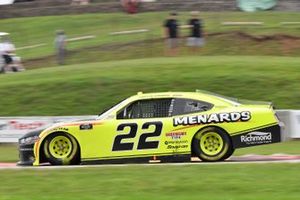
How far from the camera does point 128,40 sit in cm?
3688

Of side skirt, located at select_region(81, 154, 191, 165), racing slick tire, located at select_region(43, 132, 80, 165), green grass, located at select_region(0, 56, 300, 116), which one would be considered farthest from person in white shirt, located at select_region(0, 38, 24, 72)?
side skirt, located at select_region(81, 154, 191, 165)

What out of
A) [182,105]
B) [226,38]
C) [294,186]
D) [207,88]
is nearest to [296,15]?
[226,38]

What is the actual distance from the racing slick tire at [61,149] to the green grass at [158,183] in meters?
1.29

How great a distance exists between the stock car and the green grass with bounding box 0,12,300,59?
2188 cm

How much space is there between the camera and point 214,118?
13797 millimetres

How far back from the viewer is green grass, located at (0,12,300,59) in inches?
1469

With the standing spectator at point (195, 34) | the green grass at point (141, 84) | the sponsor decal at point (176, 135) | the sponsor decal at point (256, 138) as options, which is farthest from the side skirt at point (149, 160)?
the standing spectator at point (195, 34)

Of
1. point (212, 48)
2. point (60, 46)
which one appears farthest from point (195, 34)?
point (60, 46)

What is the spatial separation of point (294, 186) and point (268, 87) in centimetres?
1496

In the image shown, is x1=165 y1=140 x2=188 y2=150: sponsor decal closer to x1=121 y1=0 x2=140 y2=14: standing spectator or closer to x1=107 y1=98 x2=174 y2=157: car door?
x1=107 y1=98 x2=174 y2=157: car door

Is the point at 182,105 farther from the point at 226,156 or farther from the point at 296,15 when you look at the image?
the point at 296,15

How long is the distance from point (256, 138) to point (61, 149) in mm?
3513

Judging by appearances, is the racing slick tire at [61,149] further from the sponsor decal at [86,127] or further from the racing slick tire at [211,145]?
the racing slick tire at [211,145]

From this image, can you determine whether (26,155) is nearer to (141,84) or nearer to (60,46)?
(141,84)
